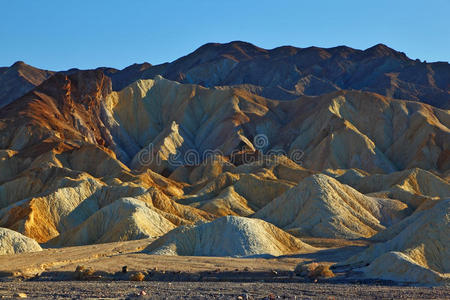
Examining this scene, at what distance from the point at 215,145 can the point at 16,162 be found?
46.2 m

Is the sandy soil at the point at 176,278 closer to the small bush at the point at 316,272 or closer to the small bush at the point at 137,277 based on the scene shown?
the small bush at the point at 137,277

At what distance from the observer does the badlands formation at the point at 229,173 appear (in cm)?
5256

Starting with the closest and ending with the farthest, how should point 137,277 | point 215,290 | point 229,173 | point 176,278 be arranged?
point 215,290 → point 137,277 → point 176,278 → point 229,173

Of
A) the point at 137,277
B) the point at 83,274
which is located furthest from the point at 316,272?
the point at 83,274

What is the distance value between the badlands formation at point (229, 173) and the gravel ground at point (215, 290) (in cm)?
376

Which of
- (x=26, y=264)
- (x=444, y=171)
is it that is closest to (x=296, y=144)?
(x=444, y=171)

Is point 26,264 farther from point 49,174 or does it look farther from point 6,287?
point 49,174

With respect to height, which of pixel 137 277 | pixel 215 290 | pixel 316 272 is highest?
pixel 316 272

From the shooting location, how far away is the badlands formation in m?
52.6

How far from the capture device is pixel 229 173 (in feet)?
345

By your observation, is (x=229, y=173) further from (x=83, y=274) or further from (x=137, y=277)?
(x=137, y=277)

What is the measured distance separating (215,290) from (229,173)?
238ft

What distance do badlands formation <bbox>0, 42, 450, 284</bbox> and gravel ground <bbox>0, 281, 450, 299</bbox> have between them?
3.76 meters

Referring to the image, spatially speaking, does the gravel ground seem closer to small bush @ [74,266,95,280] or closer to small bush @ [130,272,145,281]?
small bush @ [130,272,145,281]
